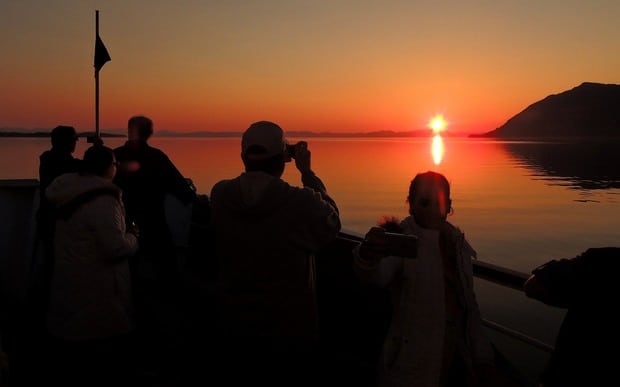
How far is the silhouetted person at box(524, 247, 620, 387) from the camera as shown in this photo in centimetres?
172

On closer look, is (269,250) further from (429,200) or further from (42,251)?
(42,251)

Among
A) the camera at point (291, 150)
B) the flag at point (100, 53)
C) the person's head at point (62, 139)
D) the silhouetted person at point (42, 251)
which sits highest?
the flag at point (100, 53)

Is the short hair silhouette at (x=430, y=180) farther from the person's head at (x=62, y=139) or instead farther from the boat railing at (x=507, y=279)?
the person's head at (x=62, y=139)

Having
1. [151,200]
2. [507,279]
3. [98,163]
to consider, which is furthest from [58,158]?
[507,279]

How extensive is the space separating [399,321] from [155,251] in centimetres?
337

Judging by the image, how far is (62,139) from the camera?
4961 millimetres

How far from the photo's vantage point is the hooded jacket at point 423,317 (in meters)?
2.50

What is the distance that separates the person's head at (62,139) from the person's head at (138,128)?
21.1 inches

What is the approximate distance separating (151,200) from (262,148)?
2886mm

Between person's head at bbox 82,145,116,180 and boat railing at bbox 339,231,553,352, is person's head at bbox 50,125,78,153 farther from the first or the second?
boat railing at bbox 339,231,553,352

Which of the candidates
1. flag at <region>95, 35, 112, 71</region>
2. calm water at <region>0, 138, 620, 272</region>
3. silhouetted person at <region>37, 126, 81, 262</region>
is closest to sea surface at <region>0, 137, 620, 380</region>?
calm water at <region>0, 138, 620, 272</region>

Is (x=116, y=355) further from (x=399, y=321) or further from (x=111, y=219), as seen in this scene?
(x=399, y=321)

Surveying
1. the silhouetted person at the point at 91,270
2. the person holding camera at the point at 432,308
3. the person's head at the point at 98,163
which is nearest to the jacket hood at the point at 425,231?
the person holding camera at the point at 432,308

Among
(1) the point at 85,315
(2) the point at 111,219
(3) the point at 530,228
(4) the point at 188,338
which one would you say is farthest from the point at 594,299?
(3) the point at 530,228
